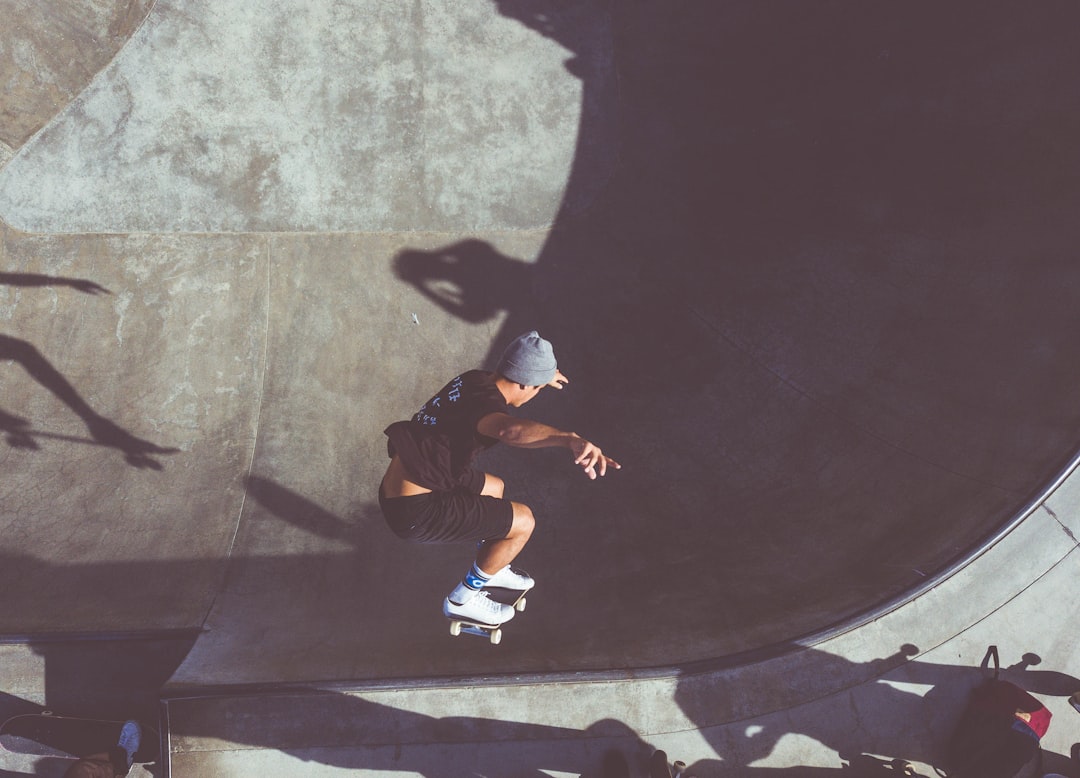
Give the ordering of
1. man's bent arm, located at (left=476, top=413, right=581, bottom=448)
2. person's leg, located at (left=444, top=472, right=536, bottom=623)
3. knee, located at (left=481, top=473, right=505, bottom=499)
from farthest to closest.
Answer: knee, located at (left=481, top=473, right=505, bottom=499) → person's leg, located at (left=444, top=472, right=536, bottom=623) → man's bent arm, located at (left=476, top=413, right=581, bottom=448)

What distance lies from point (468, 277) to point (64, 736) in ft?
18.7

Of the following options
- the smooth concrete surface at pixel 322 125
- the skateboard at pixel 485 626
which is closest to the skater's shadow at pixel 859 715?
the skateboard at pixel 485 626

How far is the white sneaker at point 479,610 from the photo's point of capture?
13.2 feet

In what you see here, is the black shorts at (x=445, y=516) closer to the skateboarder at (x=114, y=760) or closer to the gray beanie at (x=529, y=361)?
the gray beanie at (x=529, y=361)

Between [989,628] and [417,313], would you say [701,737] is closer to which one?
[989,628]

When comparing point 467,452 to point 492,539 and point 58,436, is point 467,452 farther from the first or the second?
point 58,436

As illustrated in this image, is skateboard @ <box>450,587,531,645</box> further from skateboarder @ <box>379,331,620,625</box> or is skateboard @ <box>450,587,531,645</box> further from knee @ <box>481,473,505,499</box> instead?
knee @ <box>481,473,505,499</box>

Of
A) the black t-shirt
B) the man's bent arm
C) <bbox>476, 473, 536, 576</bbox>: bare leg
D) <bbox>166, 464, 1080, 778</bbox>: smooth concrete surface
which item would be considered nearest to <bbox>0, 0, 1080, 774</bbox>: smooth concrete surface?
<bbox>166, 464, 1080, 778</bbox>: smooth concrete surface

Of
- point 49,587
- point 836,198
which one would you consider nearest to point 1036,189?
point 836,198

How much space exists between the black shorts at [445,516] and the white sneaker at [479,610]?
77cm

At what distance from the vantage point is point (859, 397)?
19.1 feet

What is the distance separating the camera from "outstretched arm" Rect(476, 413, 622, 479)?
246 centimetres

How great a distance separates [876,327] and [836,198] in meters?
1.61

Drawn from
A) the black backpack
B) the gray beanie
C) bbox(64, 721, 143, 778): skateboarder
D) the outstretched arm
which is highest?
the gray beanie
